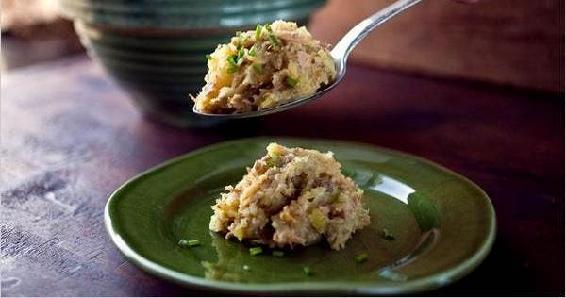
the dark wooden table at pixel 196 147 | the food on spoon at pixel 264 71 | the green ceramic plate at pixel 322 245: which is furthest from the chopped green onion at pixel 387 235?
the food on spoon at pixel 264 71

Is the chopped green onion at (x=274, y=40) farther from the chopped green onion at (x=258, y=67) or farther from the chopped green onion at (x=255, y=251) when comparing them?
the chopped green onion at (x=255, y=251)

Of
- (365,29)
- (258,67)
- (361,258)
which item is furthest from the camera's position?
(365,29)

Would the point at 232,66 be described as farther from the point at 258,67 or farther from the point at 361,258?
the point at 361,258

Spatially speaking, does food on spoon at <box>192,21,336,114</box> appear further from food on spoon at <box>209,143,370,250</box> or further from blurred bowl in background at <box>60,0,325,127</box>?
blurred bowl in background at <box>60,0,325,127</box>

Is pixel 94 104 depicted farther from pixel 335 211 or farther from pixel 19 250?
pixel 335 211

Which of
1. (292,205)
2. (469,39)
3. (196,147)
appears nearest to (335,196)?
(292,205)
